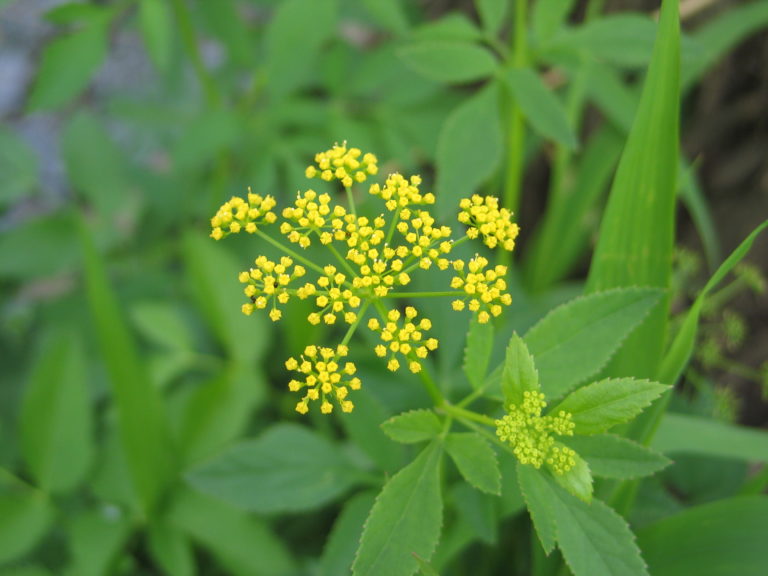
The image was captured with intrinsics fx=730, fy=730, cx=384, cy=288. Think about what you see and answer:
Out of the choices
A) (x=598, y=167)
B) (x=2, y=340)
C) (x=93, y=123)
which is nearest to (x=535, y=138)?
(x=598, y=167)

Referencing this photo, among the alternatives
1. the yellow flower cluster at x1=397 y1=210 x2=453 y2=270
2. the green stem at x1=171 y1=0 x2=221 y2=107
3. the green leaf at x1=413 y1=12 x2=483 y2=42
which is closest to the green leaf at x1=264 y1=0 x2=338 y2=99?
the green stem at x1=171 y1=0 x2=221 y2=107

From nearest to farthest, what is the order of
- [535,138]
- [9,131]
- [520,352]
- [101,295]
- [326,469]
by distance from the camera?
1. [520,352]
2. [326,469]
3. [101,295]
4. [9,131]
5. [535,138]

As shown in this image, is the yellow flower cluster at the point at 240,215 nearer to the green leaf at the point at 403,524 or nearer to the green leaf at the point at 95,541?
the green leaf at the point at 403,524

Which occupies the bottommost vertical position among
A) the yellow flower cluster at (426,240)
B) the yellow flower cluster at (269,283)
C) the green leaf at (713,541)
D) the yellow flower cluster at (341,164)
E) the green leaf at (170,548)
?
the green leaf at (170,548)

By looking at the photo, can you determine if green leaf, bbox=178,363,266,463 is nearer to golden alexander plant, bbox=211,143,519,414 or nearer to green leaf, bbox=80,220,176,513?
green leaf, bbox=80,220,176,513

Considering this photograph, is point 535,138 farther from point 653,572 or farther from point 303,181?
point 653,572

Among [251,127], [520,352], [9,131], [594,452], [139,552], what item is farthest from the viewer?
[9,131]

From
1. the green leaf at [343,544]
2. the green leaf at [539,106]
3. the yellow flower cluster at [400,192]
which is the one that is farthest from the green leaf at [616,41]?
the green leaf at [343,544]
